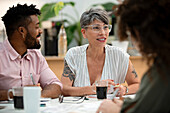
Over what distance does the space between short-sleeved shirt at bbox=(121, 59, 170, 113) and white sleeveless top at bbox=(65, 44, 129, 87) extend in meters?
1.26

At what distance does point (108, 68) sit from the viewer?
2217 millimetres

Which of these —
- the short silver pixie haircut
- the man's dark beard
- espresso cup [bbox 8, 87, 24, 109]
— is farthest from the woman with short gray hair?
espresso cup [bbox 8, 87, 24, 109]

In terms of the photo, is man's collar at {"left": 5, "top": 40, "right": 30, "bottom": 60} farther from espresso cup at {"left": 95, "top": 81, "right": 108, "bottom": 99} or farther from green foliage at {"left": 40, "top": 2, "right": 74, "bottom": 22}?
green foliage at {"left": 40, "top": 2, "right": 74, "bottom": 22}

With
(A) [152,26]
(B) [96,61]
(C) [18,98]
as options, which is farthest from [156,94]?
(B) [96,61]

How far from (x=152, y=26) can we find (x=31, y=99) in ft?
2.20

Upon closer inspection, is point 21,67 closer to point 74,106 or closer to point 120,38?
point 74,106

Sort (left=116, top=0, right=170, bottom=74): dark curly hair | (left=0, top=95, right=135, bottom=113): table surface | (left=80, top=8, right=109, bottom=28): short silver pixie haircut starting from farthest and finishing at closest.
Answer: (left=80, top=8, right=109, bottom=28): short silver pixie haircut, (left=0, top=95, right=135, bottom=113): table surface, (left=116, top=0, right=170, bottom=74): dark curly hair

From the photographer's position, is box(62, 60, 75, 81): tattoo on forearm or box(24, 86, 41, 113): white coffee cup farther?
box(62, 60, 75, 81): tattoo on forearm

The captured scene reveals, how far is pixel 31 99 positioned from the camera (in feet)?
4.06

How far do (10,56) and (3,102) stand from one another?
0.41 meters

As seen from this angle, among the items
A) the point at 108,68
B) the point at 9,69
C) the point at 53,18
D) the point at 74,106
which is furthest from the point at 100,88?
the point at 53,18

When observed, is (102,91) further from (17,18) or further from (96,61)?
(17,18)

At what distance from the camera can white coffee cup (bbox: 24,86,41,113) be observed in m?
1.23

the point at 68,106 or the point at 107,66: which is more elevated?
the point at 107,66
